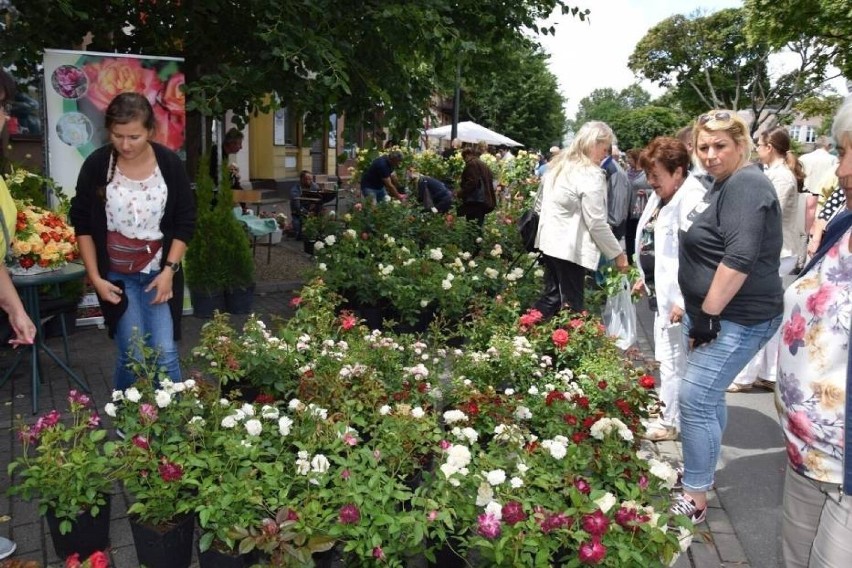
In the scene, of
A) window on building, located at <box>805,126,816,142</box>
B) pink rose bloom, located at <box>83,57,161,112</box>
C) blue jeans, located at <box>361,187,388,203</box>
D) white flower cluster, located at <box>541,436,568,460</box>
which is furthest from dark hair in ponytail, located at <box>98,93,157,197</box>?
window on building, located at <box>805,126,816,142</box>

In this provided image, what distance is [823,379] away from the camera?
6.22 ft

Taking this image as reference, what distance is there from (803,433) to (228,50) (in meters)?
7.10

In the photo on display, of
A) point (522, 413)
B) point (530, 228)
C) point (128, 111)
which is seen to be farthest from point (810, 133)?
point (128, 111)

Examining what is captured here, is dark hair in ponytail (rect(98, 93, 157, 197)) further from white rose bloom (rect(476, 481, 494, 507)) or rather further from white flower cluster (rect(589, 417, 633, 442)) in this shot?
white flower cluster (rect(589, 417, 633, 442))

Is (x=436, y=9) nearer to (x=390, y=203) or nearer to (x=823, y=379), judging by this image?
(x=390, y=203)

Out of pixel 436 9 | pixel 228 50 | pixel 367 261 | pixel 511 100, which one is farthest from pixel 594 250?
pixel 511 100

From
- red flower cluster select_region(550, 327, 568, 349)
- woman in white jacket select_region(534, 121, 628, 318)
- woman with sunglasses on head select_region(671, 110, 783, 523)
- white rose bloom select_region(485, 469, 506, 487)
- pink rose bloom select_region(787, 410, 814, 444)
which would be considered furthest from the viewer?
woman in white jacket select_region(534, 121, 628, 318)

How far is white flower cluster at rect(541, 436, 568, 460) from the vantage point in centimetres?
271

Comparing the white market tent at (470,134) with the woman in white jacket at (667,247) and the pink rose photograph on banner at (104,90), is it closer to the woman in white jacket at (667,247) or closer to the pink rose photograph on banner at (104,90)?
the pink rose photograph on banner at (104,90)

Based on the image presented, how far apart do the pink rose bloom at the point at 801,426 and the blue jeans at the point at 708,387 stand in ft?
3.30

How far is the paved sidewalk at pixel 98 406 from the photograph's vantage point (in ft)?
9.95

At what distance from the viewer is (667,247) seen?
155 inches

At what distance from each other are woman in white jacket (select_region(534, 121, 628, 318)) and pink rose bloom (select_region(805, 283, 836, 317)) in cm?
284

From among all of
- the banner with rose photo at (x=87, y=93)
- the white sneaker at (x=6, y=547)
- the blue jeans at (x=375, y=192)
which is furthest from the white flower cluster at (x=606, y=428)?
the blue jeans at (x=375, y=192)
